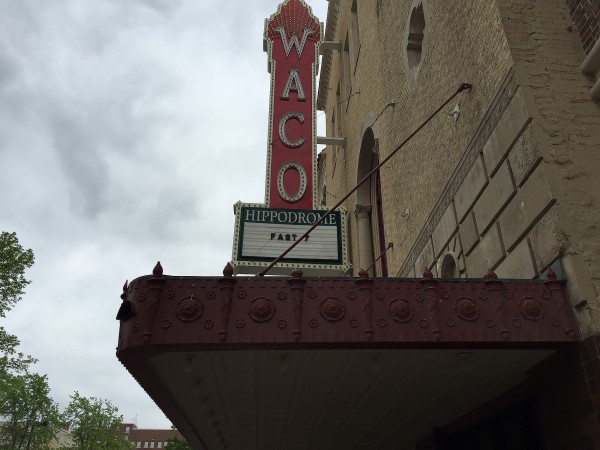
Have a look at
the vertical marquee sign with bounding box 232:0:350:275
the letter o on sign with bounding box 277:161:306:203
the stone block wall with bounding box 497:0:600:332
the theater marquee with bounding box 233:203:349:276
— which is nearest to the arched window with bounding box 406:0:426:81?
the vertical marquee sign with bounding box 232:0:350:275

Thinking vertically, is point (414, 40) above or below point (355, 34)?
below

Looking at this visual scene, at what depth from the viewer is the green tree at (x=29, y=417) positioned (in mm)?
36438

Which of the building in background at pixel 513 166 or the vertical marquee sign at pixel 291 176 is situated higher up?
the vertical marquee sign at pixel 291 176

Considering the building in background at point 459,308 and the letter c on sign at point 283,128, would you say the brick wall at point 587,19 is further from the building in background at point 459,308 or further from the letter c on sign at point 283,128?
the letter c on sign at point 283,128

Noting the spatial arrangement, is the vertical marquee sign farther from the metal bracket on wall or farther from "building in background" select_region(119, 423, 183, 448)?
"building in background" select_region(119, 423, 183, 448)

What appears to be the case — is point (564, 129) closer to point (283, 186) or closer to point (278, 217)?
point (278, 217)

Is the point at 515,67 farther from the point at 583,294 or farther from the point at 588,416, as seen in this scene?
the point at 588,416

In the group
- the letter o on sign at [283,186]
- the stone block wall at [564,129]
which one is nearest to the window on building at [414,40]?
the letter o on sign at [283,186]

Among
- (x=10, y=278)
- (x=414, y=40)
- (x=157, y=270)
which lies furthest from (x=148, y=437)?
(x=157, y=270)

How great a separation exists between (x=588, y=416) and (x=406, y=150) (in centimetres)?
741

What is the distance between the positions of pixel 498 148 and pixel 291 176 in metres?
7.45

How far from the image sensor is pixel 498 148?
652 cm

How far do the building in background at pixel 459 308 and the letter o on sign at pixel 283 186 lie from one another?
13.8 feet

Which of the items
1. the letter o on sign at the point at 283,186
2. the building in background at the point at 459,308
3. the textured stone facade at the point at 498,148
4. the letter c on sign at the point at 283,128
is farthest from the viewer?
the letter c on sign at the point at 283,128
